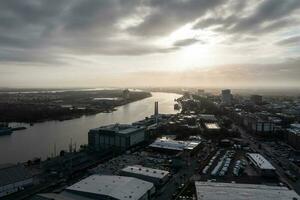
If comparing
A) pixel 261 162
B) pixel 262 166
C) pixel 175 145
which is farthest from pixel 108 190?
pixel 175 145

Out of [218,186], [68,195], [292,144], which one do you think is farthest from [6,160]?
[292,144]

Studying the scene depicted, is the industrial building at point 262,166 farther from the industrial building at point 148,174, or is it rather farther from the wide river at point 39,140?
the wide river at point 39,140

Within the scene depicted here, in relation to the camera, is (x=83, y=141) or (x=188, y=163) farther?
→ (x=83, y=141)

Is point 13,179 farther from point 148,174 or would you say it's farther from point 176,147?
point 176,147

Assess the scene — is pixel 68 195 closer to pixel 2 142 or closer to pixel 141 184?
pixel 141 184

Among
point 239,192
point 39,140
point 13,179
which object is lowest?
point 39,140

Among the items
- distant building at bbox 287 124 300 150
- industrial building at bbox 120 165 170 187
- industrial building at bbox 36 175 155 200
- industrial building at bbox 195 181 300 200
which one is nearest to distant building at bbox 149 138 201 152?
industrial building at bbox 120 165 170 187

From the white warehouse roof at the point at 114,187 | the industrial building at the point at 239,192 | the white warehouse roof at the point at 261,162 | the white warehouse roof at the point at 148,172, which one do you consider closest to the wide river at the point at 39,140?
the white warehouse roof at the point at 148,172
